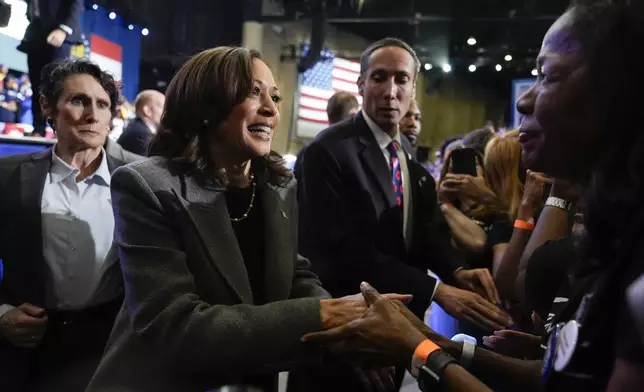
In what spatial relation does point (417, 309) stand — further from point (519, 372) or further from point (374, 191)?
point (519, 372)

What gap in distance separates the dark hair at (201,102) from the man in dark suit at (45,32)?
2592mm

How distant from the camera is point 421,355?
1.31 meters

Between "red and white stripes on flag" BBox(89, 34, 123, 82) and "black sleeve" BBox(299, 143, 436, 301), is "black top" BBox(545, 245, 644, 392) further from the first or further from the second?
"red and white stripes on flag" BBox(89, 34, 123, 82)

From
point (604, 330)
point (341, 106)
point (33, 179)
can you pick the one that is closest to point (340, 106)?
point (341, 106)

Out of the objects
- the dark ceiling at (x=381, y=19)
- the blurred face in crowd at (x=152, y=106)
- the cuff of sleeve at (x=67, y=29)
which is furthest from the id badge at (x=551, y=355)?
the dark ceiling at (x=381, y=19)

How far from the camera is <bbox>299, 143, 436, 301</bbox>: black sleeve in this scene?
2199mm

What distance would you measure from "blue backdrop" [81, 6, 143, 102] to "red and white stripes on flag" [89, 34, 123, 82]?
116 millimetres

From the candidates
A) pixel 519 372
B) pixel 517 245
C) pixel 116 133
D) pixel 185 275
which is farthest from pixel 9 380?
pixel 116 133

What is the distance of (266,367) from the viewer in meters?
1.45

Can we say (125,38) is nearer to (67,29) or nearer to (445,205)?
(67,29)

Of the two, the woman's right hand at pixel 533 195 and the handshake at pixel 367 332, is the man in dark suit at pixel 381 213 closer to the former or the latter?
the woman's right hand at pixel 533 195

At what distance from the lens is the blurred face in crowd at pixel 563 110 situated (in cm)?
A: 106

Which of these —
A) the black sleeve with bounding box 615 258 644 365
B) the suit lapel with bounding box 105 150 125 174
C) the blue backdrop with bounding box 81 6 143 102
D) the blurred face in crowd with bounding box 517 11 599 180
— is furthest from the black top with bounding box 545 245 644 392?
the blue backdrop with bounding box 81 6 143 102

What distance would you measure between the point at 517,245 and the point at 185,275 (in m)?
1.22
